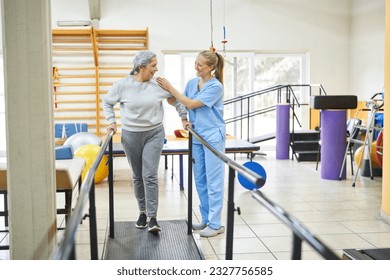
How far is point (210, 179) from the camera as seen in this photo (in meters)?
3.55

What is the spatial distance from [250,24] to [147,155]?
272 inches

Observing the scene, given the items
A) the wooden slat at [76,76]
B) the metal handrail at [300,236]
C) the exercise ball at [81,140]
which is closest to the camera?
the metal handrail at [300,236]

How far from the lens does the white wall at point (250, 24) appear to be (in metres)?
9.28

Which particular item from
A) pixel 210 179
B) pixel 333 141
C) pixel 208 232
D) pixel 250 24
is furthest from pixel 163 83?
pixel 250 24

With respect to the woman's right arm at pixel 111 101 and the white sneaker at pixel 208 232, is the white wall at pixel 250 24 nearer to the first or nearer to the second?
the woman's right arm at pixel 111 101

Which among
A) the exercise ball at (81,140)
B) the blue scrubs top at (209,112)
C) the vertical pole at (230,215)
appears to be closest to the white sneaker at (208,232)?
the blue scrubs top at (209,112)

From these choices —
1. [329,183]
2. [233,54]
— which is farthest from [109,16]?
[329,183]

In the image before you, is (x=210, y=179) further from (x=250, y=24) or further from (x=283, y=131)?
(x=250, y=24)

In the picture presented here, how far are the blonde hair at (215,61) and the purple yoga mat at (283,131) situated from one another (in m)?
4.78

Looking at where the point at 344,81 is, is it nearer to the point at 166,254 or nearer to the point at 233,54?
the point at 233,54

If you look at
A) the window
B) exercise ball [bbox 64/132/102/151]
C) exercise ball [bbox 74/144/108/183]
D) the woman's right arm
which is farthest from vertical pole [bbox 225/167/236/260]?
the window

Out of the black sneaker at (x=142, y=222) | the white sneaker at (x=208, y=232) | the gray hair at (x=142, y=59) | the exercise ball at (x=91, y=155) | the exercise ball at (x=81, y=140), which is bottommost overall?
the white sneaker at (x=208, y=232)

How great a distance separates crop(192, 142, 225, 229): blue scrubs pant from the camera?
3.53m
